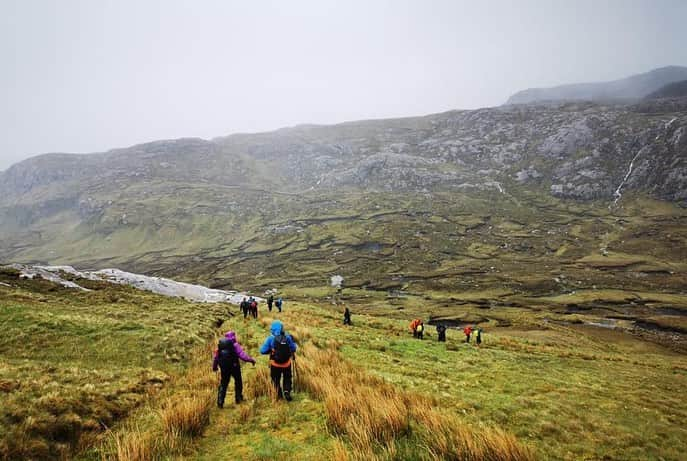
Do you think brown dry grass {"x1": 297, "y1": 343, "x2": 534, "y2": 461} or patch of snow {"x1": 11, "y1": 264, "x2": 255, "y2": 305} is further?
patch of snow {"x1": 11, "y1": 264, "x2": 255, "y2": 305}

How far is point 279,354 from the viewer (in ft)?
29.0

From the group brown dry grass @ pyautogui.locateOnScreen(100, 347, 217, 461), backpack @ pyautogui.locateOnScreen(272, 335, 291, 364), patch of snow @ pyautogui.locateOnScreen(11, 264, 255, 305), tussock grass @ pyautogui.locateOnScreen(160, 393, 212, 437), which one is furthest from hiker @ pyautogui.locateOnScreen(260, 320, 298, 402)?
patch of snow @ pyautogui.locateOnScreen(11, 264, 255, 305)

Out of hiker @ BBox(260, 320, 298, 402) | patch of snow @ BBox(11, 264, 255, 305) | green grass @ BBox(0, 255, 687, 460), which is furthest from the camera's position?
patch of snow @ BBox(11, 264, 255, 305)

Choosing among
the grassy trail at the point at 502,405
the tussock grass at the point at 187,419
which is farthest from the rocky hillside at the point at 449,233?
the tussock grass at the point at 187,419

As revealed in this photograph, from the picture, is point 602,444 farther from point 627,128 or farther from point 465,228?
point 627,128

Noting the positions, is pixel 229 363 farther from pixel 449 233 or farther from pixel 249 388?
pixel 449 233

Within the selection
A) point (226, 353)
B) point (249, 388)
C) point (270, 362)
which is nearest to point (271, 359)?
point (270, 362)

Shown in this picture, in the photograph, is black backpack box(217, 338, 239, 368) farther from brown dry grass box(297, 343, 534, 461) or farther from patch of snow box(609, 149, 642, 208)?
patch of snow box(609, 149, 642, 208)

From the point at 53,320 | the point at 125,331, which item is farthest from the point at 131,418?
the point at 53,320

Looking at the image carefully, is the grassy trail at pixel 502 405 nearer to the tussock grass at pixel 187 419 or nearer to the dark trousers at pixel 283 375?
the tussock grass at pixel 187 419

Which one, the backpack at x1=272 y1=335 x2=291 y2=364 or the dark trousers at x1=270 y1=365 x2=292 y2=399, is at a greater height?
the backpack at x1=272 y1=335 x2=291 y2=364

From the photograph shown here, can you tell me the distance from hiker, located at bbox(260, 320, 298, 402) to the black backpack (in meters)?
0.81

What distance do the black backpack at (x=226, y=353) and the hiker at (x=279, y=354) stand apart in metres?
0.81

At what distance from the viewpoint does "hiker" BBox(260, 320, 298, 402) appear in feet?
29.1
